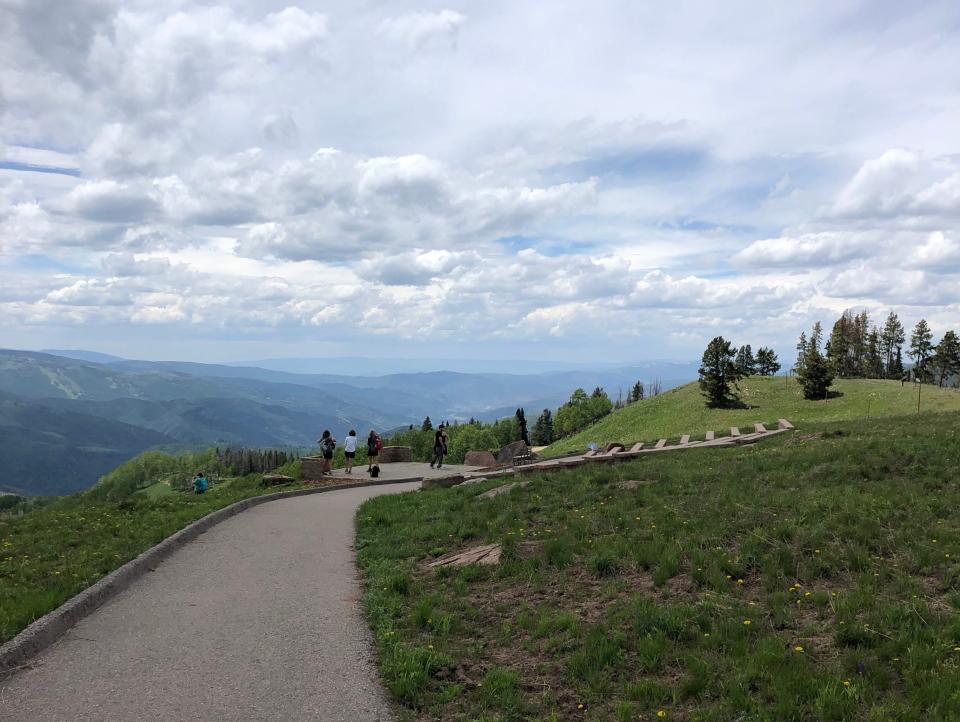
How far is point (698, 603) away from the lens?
25.3 feet

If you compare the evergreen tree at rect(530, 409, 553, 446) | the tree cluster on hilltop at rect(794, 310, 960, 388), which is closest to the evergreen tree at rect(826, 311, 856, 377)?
the tree cluster on hilltop at rect(794, 310, 960, 388)

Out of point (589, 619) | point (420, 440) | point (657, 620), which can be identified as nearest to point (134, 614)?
point (589, 619)

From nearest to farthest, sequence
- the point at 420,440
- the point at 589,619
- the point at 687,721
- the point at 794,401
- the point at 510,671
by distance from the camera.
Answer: the point at 687,721 < the point at 510,671 < the point at 589,619 < the point at 794,401 < the point at 420,440

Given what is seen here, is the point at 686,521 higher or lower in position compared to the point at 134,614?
higher

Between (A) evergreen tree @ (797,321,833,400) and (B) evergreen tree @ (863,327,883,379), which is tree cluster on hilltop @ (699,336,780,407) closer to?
(A) evergreen tree @ (797,321,833,400)

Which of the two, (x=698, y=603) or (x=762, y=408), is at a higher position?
(x=698, y=603)

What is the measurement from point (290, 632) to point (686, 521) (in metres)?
6.87

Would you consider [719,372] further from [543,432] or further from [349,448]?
[543,432]

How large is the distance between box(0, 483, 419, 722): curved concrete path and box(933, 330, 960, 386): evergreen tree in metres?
119

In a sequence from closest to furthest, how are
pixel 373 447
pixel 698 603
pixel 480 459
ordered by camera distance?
pixel 698 603 → pixel 373 447 → pixel 480 459

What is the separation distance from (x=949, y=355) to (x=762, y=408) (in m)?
57.8

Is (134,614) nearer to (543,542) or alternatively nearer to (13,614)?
(13,614)

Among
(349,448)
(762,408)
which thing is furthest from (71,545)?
(762,408)

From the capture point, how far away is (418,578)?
10.5m
